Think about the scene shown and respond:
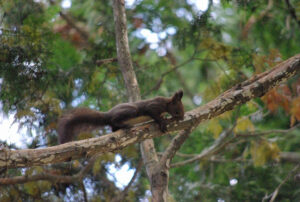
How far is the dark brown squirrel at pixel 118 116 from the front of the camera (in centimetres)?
421

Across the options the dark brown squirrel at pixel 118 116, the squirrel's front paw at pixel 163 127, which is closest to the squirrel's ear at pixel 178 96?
the dark brown squirrel at pixel 118 116

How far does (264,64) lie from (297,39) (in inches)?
114

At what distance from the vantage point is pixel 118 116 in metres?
4.61

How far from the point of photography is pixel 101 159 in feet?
17.6

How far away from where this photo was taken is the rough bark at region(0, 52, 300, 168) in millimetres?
3135

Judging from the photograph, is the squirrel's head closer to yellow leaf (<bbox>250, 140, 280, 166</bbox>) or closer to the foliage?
the foliage

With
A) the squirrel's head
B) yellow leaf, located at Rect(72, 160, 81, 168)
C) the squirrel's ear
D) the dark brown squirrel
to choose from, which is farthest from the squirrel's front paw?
yellow leaf, located at Rect(72, 160, 81, 168)

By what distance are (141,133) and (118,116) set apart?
0.84 meters

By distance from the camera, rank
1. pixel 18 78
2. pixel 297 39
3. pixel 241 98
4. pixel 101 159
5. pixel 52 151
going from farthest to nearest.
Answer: pixel 297 39 < pixel 101 159 < pixel 18 78 < pixel 241 98 < pixel 52 151

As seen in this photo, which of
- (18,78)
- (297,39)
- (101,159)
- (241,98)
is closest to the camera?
(241,98)

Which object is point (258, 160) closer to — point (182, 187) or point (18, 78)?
point (182, 187)

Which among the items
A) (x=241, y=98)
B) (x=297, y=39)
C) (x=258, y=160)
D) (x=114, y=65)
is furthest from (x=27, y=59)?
(x=297, y=39)

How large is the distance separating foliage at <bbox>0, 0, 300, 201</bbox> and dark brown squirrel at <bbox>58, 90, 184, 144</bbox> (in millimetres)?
582

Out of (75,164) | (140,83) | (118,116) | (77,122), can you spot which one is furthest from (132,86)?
(75,164)
